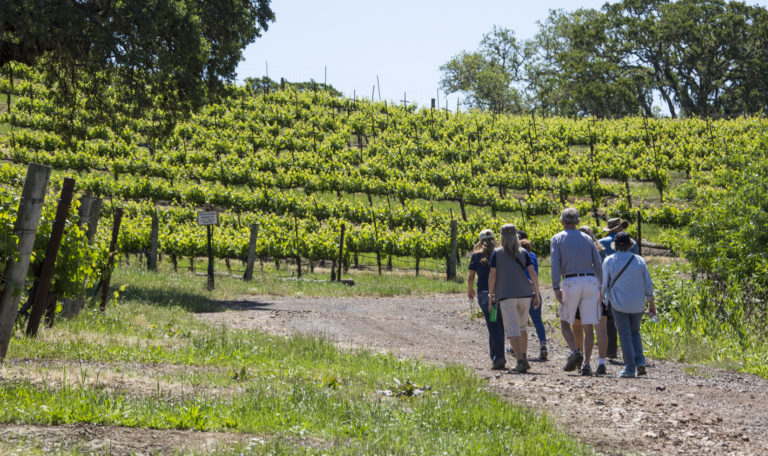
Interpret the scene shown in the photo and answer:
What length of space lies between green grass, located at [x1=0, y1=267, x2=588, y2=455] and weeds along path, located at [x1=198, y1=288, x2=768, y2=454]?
0.64 metres

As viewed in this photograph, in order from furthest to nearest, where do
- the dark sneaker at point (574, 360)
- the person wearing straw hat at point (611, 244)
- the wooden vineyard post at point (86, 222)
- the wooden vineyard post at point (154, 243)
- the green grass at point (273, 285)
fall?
the wooden vineyard post at point (154, 243) → the green grass at point (273, 285) → the wooden vineyard post at point (86, 222) → the person wearing straw hat at point (611, 244) → the dark sneaker at point (574, 360)

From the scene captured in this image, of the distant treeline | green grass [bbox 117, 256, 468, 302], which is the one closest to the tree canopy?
the distant treeline

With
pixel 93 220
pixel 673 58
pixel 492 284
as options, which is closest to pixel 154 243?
pixel 93 220

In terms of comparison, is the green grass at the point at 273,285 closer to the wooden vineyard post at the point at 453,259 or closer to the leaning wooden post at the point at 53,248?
the wooden vineyard post at the point at 453,259

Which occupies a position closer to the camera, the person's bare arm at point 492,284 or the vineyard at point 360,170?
the person's bare arm at point 492,284

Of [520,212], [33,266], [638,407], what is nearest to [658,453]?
[638,407]

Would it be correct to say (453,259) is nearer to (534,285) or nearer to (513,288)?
(534,285)

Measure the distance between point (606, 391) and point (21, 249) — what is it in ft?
19.3

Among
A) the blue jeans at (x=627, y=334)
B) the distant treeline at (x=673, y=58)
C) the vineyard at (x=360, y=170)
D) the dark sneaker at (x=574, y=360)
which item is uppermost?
the distant treeline at (x=673, y=58)

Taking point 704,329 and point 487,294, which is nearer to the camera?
point 487,294

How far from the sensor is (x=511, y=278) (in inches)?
344

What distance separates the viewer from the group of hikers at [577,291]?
8.56m

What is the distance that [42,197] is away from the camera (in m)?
6.86

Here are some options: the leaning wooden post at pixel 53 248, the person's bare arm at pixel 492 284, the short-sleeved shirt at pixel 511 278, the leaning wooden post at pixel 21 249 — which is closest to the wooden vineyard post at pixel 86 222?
the leaning wooden post at pixel 53 248
